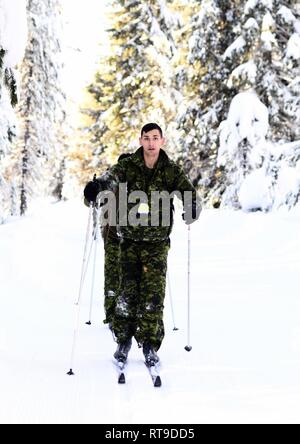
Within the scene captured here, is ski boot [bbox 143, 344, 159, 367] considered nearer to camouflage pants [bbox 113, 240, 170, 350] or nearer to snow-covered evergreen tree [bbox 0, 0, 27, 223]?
camouflage pants [bbox 113, 240, 170, 350]

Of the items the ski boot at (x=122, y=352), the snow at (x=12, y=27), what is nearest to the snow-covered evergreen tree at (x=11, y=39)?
the snow at (x=12, y=27)

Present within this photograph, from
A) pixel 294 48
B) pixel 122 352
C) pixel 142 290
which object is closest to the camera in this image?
pixel 142 290

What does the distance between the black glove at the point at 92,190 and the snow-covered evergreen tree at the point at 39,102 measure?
1726 centimetres

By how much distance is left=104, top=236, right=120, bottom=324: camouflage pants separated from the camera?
6.40m

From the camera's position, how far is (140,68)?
2541cm

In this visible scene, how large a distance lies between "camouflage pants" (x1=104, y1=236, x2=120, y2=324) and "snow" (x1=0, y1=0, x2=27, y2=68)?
3778mm

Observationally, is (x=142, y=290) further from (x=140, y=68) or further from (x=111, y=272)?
(x=140, y=68)

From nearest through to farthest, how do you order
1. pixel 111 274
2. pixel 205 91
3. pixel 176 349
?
pixel 176 349, pixel 111 274, pixel 205 91

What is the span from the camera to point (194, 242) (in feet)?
49.4

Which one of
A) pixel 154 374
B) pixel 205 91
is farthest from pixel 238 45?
pixel 154 374

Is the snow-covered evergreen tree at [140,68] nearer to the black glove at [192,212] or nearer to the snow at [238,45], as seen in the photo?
the snow at [238,45]

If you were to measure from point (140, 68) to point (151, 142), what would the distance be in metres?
21.6

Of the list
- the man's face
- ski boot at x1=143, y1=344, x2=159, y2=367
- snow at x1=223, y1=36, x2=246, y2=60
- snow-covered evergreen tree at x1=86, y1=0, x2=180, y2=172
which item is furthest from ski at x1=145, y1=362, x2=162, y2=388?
snow-covered evergreen tree at x1=86, y1=0, x2=180, y2=172

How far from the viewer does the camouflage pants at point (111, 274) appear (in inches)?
252
